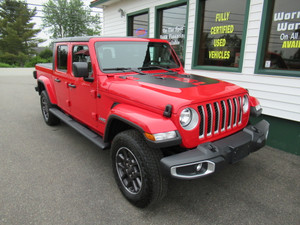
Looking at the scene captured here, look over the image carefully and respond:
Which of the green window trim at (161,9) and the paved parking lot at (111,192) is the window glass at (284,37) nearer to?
the paved parking lot at (111,192)

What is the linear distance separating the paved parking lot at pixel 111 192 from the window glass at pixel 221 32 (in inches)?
93.7

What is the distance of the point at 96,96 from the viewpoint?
10.4 ft

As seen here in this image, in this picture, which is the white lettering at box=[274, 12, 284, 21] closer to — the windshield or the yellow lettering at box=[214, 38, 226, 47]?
the yellow lettering at box=[214, 38, 226, 47]

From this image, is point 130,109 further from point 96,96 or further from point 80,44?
point 80,44

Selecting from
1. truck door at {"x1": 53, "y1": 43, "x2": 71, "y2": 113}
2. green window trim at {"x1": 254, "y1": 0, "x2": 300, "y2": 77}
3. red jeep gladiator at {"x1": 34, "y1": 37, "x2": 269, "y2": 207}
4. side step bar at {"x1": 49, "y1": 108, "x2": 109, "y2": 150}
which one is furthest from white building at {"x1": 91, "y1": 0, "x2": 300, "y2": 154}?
side step bar at {"x1": 49, "y1": 108, "x2": 109, "y2": 150}

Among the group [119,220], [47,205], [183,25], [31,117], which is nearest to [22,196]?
[47,205]

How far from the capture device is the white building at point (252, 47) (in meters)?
4.13

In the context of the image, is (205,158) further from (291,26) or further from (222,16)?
(222,16)

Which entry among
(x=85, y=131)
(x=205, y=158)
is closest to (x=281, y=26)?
(x=205, y=158)

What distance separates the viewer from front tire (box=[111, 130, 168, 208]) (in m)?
2.26

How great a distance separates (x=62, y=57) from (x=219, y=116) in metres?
3.17

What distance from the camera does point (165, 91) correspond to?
2475 mm

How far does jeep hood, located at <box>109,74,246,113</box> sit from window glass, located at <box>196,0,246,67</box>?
253cm

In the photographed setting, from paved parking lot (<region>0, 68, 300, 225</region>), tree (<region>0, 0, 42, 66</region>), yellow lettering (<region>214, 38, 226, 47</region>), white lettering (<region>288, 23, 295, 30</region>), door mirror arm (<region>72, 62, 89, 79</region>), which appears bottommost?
paved parking lot (<region>0, 68, 300, 225</region>)
